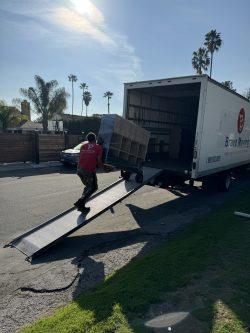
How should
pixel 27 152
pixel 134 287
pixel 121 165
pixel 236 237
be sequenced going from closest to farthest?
1. pixel 134 287
2. pixel 236 237
3. pixel 121 165
4. pixel 27 152

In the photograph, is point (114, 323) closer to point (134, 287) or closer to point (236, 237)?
point (134, 287)

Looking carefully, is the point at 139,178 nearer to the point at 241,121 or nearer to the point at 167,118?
the point at 167,118

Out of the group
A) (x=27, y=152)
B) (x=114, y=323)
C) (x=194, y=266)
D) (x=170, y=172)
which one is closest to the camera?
(x=114, y=323)

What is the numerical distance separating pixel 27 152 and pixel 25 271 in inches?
665

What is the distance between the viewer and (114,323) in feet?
12.0

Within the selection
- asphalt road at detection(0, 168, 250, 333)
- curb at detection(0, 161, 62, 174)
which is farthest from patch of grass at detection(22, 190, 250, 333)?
curb at detection(0, 161, 62, 174)

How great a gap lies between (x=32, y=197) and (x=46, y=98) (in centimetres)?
4372

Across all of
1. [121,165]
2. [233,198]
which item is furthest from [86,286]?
[233,198]

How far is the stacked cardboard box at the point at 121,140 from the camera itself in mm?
8656

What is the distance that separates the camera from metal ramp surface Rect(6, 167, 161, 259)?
6102mm

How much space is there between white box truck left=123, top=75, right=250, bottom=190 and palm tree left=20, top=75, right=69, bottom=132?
40.0m

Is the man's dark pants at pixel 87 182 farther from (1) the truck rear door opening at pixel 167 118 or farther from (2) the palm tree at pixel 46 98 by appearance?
(2) the palm tree at pixel 46 98

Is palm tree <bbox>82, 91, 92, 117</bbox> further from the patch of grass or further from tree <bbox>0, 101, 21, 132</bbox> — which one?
the patch of grass

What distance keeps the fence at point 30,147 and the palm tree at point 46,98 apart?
29.6 metres
